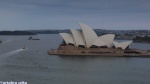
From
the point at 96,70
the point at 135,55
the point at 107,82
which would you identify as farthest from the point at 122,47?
the point at 107,82

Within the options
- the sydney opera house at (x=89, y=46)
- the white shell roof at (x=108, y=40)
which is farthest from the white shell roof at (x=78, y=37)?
the white shell roof at (x=108, y=40)

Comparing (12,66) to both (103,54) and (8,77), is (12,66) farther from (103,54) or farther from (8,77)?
(103,54)

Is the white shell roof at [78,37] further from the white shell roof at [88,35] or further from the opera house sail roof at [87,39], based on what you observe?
the white shell roof at [88,35]

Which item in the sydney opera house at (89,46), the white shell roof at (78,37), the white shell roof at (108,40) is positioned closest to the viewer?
the sydney opera house at (89,46)

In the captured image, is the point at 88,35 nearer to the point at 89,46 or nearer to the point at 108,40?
the point at 89,46

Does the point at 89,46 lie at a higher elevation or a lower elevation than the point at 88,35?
lower

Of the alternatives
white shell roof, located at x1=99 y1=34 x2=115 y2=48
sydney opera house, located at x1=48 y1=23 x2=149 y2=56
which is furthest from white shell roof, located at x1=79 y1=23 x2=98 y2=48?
white shell roof, located at x1=99 y1=34 x2=115 y2=48

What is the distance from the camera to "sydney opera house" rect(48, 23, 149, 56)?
1931cm

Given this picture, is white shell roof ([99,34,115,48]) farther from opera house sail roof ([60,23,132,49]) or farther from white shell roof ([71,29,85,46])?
white shell roof ([71,29,85,46])

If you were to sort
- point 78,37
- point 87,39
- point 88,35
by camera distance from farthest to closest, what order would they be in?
point 78,37
point 87,39
point 88,35

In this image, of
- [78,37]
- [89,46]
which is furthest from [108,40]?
[78,37]

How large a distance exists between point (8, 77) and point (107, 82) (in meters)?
2.89

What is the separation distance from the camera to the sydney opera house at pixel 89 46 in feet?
63.4

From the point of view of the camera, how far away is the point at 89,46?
19609mm
